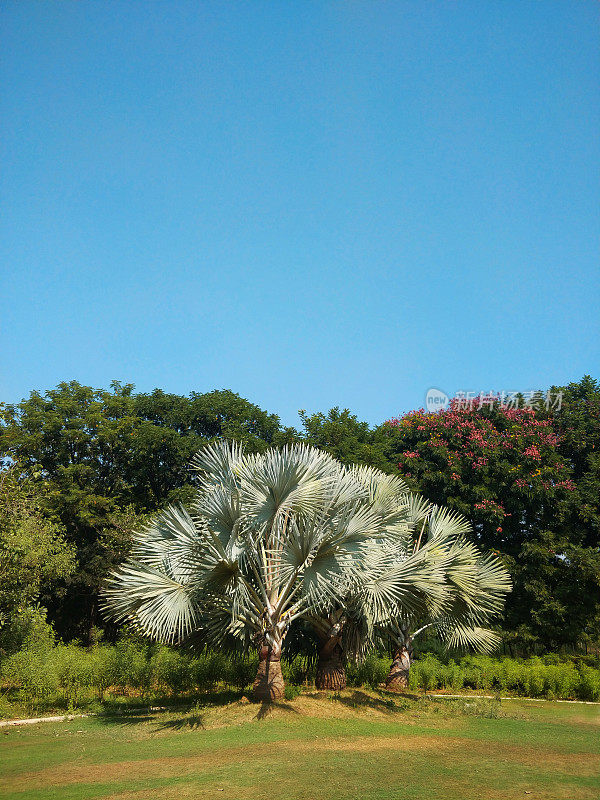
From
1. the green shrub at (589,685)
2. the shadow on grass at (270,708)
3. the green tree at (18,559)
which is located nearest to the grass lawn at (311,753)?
the shadow on grass at (270,708)

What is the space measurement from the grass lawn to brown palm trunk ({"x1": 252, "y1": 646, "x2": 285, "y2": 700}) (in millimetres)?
357

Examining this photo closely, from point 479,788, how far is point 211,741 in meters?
4.26

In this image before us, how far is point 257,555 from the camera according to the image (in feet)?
41.0

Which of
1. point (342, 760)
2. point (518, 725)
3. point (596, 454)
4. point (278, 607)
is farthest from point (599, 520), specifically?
point (342, 760)

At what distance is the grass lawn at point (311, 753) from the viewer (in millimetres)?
7473

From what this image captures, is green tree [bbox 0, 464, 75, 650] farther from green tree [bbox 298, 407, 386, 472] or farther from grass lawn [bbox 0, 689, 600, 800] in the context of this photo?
green tree [bbox 298, 407, 386, 472]

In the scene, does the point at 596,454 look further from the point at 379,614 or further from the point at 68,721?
the point at 68,721

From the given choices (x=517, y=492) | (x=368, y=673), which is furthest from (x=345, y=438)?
(x=368, y=673)

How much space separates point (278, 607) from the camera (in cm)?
1247

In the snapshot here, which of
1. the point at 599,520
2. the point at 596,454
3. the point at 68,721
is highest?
the point at 596,454

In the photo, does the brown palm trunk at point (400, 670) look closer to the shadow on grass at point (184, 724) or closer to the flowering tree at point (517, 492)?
the shadow on grass at point (184, 724)

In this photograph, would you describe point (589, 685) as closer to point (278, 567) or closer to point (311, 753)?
point (278, 567)

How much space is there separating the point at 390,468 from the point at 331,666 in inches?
386

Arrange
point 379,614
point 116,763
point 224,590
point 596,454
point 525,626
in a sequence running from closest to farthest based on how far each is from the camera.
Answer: point 116,763 < point 224,590 < point 379,614 < point 525,626 < point 596,454
